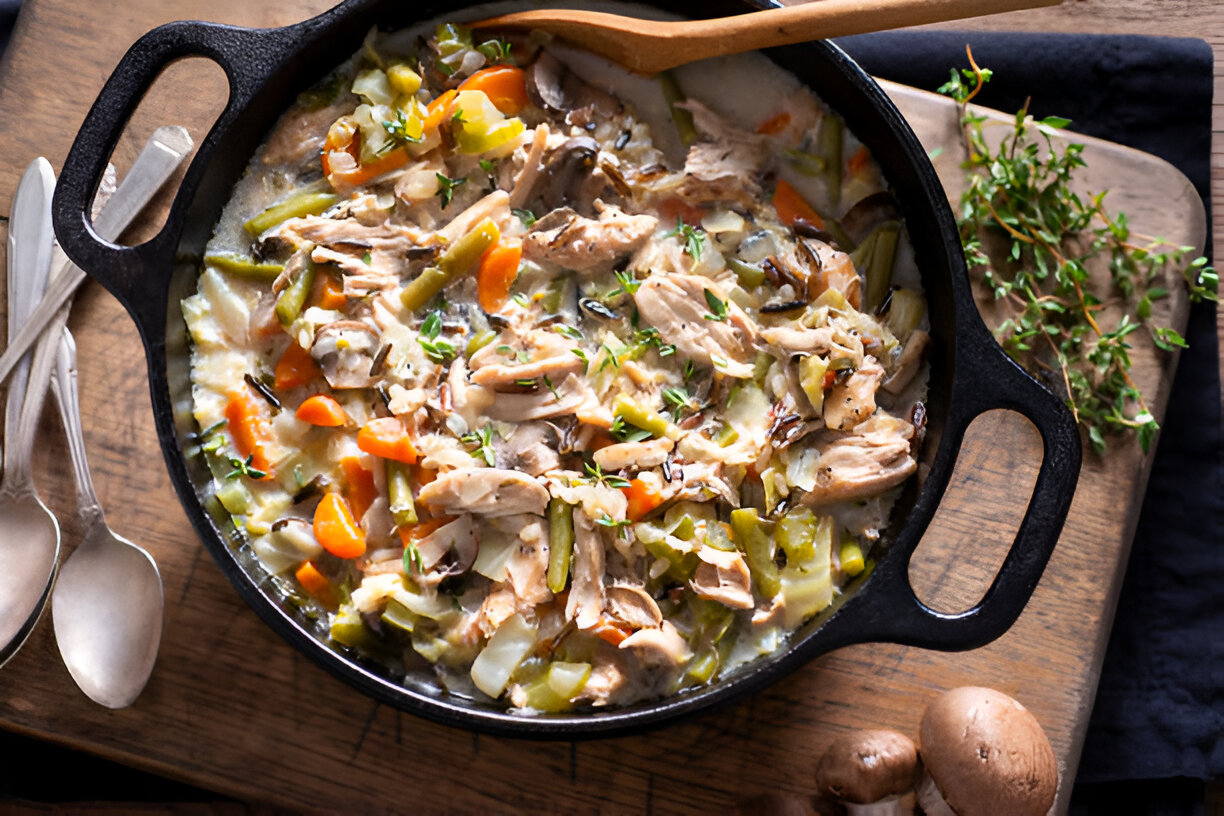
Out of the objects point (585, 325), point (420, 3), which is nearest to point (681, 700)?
point (585, 325)

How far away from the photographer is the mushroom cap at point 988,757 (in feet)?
7.81

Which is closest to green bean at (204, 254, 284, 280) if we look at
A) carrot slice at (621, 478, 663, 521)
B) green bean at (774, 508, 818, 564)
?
carrot slice at (621, 478, 663, 521)

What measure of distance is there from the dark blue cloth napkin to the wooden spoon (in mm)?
803

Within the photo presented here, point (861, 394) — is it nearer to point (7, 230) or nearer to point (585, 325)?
point (585, 325)

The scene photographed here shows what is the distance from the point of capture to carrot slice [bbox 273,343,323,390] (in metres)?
2.46

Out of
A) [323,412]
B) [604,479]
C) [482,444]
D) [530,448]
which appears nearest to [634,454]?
[604,479]

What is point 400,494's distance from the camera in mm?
2363

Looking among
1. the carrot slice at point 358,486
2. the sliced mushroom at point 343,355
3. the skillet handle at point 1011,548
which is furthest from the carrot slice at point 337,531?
the skillet handle at point 1011,548

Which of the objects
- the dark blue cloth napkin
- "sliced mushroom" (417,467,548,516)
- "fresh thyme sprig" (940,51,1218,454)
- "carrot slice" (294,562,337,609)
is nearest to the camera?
"sliced mushroom" (417,467,548,516)

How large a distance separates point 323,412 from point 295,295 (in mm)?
297

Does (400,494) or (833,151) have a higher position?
(833,151)

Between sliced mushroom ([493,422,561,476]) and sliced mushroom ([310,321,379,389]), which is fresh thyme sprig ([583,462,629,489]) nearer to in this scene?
sliced mushroom ([493,422,561,476])

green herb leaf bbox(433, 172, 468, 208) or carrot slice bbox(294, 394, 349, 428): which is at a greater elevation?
green herb leaf bbox(433, 172, 468, 208)

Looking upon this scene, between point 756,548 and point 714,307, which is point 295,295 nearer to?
point 714,307
